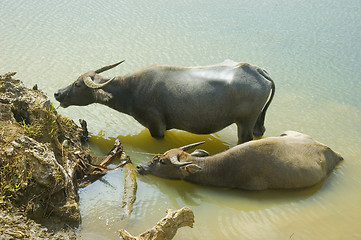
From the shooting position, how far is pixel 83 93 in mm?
8242

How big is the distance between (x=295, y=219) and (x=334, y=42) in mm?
7768

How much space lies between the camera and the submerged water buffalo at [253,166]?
664cm

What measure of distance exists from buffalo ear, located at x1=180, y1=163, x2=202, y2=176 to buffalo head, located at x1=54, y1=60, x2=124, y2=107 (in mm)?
2151

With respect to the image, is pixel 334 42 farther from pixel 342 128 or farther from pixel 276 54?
pixel 342 128

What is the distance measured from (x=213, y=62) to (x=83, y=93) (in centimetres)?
388

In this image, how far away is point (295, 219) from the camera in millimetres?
6152

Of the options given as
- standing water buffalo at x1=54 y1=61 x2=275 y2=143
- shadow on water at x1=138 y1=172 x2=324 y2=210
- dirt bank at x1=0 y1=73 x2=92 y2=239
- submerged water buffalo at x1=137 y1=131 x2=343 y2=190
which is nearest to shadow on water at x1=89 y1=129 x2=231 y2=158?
standing water buffalo at x1=54 y1=61 x2=275 y2=143

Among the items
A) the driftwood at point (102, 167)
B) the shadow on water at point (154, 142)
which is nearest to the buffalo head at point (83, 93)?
the shadow on water at point (154, 142)

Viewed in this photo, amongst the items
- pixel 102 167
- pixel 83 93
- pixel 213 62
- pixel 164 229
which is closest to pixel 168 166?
pixel 102 167

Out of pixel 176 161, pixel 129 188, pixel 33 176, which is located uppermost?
pixel 33 176

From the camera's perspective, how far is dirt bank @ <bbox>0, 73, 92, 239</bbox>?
5145 mm

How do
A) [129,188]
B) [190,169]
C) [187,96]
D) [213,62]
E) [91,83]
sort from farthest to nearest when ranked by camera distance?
[213,62], [91,83], [187,96], [190,169], [129,188]

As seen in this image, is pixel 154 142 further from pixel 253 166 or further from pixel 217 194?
pixel 253 166

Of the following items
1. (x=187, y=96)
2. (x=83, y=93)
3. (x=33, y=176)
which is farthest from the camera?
(x=83, y=93)
